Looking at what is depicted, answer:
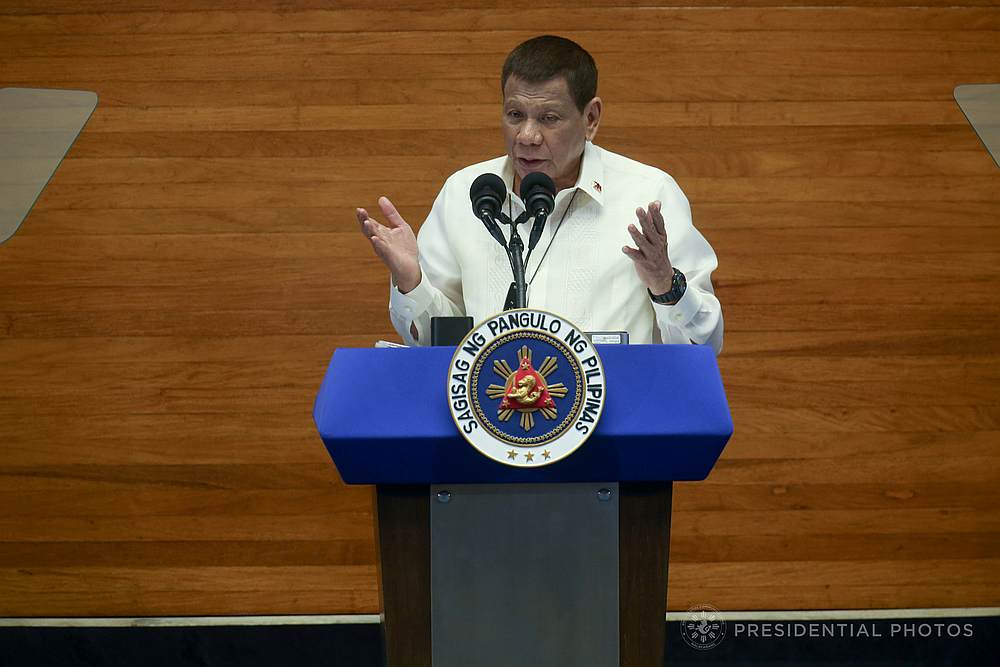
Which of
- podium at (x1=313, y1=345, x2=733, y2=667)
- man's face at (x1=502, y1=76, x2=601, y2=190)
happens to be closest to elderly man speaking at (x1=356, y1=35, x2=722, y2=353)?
man's face at (x1=502, y1=76, x2=601, y2=190)

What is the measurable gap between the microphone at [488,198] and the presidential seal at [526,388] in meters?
0.25

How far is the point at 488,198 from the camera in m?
1.59

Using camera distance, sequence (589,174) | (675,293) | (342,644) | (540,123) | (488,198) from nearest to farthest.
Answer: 1. (488,198)
2. (675,293)
3. (540,123)
4. (589,174)
5. (342,644)

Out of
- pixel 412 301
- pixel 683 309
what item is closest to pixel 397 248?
pixel 412 301

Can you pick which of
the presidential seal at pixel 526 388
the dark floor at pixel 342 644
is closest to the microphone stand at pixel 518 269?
the presidential seal at pixel 526 388

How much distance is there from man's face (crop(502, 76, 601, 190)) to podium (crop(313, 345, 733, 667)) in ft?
2.20

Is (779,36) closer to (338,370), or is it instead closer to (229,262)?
(229,262)

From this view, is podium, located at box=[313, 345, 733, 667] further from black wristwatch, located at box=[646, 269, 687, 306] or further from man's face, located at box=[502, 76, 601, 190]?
man's face, located at box=[502, 76, 601, 190]

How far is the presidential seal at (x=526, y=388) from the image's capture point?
1352 mm

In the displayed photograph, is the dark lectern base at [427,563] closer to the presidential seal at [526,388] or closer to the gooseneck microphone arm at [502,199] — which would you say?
the presidential seal at [526,388]

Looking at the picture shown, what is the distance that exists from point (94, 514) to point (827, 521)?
2.25m

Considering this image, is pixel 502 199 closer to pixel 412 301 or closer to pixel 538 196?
pixel 538 196

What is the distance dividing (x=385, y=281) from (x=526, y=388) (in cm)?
186

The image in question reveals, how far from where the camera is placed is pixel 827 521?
3.12 metres
